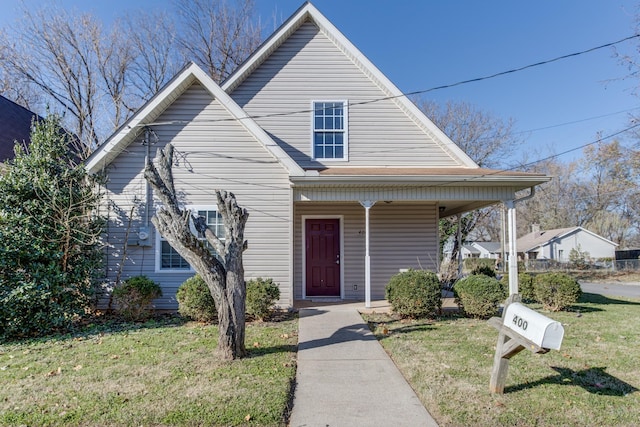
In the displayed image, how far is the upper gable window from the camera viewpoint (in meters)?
10.2

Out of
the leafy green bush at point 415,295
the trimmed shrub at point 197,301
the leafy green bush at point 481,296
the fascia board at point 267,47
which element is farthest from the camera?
the fascia board at point 267,47

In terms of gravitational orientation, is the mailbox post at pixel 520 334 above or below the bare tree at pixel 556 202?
below

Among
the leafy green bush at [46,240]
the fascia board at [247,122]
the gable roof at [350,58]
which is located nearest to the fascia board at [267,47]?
the gable roof at [350,58]

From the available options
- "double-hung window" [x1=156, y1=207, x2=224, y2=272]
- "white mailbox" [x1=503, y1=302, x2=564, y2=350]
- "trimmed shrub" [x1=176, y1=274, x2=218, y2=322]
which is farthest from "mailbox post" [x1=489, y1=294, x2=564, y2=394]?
"double-hung window" [x1=156, y1=207, x2=224, y2=272]

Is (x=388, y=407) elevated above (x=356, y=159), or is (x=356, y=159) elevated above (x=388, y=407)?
(x=356, y=159)

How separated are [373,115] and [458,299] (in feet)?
18.2

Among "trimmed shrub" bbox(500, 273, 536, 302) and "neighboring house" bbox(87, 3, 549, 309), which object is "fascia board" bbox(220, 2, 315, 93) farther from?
"trimmed shrub" bbox(500, 273, 536, 302)

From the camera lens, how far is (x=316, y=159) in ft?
33.1

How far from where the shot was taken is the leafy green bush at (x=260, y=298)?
22.7 ft

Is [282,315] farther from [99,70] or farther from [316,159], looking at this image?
[99,70]

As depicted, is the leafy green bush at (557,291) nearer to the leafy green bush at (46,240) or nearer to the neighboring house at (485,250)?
the leafy green bush at (46,240)

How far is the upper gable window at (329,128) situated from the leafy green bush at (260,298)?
4.46 meters

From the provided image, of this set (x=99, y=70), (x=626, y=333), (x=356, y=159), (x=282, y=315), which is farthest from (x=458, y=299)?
(x=99, y=70)

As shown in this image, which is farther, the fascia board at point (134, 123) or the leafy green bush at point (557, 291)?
the leafy green bush at point (557, 291)
